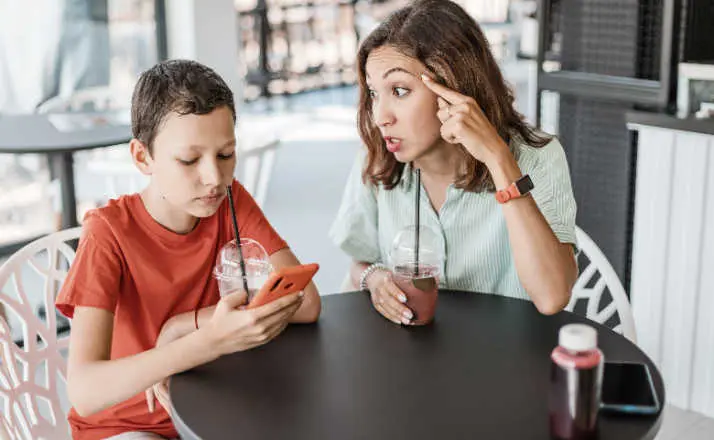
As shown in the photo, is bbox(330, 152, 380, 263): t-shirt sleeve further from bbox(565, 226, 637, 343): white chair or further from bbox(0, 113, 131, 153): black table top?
bbox(0, 113, 131, 153): black table top

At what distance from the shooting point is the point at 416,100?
1693 mm

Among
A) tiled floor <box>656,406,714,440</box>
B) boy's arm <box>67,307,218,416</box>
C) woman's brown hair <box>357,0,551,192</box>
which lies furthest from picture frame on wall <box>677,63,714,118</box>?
boy's arm <box>67,307,218,416</box>

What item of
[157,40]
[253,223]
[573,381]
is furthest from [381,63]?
[157,40]

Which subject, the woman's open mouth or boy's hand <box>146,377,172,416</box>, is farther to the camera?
the woman's open mouth

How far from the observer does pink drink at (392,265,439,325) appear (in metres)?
1.50

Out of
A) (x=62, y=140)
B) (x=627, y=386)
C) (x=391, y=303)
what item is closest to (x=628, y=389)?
(x=627, y=386)

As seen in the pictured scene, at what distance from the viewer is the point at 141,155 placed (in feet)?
5.13

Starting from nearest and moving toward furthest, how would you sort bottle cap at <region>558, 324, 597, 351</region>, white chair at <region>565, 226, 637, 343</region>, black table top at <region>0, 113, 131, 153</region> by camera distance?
bottle cap at <region>558, 324, 597, 351</region>, white chair at <region>565, 226, 637, 343</region>, black table top at <region>0, 113, 131, 153</region>

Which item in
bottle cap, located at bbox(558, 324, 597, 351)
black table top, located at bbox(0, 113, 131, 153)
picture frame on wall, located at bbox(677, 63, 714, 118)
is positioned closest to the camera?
bottle cap, located at bbox(558, 324, 597, 351)

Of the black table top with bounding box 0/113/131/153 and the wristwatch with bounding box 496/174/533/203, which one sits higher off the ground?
the wristwatch with bounding box 496/174/533/203

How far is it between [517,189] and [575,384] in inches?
22.3

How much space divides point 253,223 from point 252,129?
543 centimetres

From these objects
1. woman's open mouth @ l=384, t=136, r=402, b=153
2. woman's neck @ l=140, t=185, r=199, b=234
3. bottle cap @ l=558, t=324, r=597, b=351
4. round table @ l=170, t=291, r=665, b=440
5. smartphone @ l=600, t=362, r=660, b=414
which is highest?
woman's open mouth @ l=384, t=136, r=402, b=153

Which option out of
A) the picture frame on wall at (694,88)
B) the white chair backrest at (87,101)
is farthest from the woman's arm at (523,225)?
the white chair backrest at (87,101)
